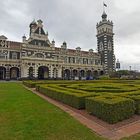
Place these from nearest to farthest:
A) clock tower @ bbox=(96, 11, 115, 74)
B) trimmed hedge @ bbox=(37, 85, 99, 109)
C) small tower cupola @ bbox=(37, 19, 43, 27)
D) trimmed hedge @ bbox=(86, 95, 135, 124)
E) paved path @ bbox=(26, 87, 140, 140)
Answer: paved path @ bbox=(26, 87, 140, 140)
trimmed hedge @ bbox=(86, 95, 135, 124)
trimmed hedge @ bbox=(37, 85, 99, 109)
small tower cupola @ bbox=(37, 19, 43, 27)
clock tower @ bbox=(96, 11, 115, 74)

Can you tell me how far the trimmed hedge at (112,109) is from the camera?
8.85m

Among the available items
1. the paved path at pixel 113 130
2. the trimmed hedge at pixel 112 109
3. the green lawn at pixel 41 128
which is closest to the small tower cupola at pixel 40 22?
the green lawn at pixel 41 128

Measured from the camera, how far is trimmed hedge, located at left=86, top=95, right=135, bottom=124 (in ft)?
29.0

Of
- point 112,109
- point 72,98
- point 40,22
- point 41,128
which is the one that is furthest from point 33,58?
point 41,128

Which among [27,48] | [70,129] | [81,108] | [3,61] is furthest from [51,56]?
[70,129]

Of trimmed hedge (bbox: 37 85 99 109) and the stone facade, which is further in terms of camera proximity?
the stone facade

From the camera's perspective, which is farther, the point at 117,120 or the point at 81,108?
the point at 81,108

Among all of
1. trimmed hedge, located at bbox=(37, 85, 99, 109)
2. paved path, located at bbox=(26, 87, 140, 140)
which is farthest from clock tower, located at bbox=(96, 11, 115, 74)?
paved path, located at bbox=(26, 87, 140, 140)

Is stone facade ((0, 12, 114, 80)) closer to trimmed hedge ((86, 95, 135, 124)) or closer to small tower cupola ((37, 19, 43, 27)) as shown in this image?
small tower cupola ((37, 19, 43, 27))

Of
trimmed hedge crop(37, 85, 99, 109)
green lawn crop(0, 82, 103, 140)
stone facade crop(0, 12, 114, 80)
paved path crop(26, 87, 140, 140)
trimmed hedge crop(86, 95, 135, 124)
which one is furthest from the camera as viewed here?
stone facade crop(0, 12, 114, 80)

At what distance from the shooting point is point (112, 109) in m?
8.83

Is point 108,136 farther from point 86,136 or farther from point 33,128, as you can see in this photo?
point 33,128

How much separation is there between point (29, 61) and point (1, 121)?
50867mm

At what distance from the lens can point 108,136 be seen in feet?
23.7
